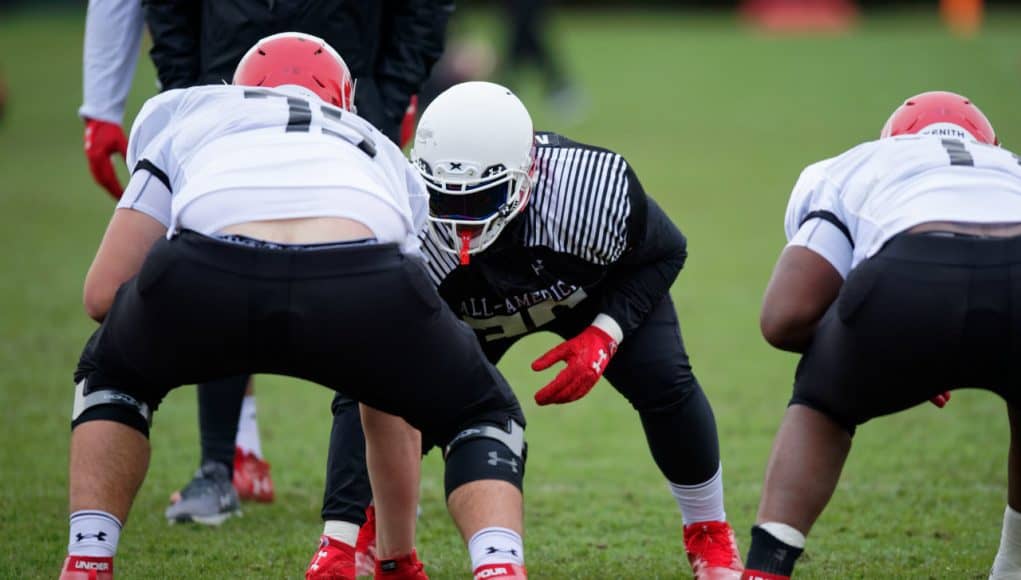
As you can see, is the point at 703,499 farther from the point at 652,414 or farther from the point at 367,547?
the point at 367,547

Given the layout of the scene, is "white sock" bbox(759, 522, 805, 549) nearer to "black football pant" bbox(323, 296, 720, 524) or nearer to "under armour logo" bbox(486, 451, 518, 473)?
"under armour logo" bbox(486, 451, 518, 473)

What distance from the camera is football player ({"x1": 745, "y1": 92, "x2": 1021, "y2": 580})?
2895 mm

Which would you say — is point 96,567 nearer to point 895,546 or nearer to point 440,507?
point 440,507

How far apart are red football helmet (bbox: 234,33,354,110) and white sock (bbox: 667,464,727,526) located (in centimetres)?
151

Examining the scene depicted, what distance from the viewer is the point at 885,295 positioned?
2.92 m

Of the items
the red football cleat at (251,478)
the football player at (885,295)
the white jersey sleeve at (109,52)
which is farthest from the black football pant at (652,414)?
the white jersey sleeve at (109,52)

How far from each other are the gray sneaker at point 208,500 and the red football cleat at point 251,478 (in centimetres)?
19

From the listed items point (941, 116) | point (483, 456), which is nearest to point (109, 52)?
point (483, 456)

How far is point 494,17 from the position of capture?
27047 millimetres

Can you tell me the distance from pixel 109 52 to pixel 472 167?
200 centimetres

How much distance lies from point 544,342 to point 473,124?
4.24 m

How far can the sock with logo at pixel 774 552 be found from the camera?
3.04m

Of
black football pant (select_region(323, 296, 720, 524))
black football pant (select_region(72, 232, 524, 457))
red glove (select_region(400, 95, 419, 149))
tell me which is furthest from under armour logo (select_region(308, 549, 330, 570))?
red glove (select_region(400, 95, 419, 149))

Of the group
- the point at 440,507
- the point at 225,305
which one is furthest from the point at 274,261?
the point at 440,507
